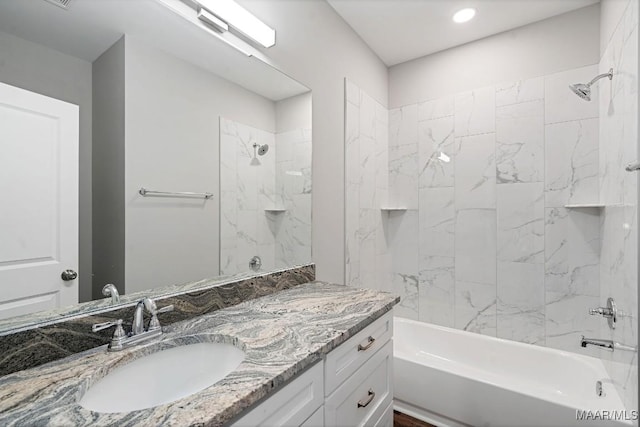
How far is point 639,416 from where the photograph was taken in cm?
117

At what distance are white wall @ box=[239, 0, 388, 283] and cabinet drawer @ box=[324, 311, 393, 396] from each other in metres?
0.66

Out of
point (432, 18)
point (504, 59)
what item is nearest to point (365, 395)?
point (432, 18)

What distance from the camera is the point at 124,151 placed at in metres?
1.02

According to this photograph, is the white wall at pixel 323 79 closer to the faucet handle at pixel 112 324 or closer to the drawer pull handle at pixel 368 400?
the drawer pull handle at pixel 368 400

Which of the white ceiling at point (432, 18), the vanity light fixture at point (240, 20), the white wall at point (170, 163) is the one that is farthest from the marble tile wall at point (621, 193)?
the white wall at point (170, 163)

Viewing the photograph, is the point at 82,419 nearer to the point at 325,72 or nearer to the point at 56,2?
the point at 56,2

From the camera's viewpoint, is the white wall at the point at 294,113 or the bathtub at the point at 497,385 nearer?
the bathtub at the point at 497,385

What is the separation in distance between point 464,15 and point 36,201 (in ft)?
8.43

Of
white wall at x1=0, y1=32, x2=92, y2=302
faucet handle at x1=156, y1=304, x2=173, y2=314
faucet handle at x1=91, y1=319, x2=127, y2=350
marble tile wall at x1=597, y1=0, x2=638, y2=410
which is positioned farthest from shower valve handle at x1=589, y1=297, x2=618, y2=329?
white wall at x1=0, y1=32, x2=92, y2=302

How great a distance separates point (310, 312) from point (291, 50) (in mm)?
1429

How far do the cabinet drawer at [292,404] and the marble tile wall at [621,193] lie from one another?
1.33 m

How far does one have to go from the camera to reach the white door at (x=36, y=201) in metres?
0.79

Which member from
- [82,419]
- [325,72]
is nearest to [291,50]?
[325,72]

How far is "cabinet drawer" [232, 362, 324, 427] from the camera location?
2.33 ft
